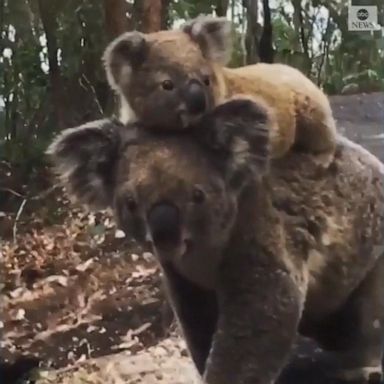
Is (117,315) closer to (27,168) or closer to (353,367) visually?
(27,168)

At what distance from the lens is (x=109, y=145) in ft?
4.49

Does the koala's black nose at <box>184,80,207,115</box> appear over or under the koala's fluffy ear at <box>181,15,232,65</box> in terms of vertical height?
under

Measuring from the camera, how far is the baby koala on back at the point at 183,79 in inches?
54.9

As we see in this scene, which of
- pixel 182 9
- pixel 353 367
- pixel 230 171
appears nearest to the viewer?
pixel 230 171

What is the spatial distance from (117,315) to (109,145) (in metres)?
0.36

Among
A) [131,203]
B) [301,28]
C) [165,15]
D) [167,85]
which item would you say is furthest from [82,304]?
[301,28]

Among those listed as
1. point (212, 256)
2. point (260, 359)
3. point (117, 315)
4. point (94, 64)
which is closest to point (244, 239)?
point (212, 256)

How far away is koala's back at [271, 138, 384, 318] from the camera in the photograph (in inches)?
59.1

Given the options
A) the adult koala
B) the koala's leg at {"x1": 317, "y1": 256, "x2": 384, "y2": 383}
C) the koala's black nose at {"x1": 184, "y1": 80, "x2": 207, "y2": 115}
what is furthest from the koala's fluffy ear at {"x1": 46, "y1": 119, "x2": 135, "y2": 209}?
the koala's leg at {"x1": 317, "y1": 256, "x2": 384, "y2": 383}

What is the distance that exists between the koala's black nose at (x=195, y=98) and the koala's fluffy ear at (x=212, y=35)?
8 centimetres

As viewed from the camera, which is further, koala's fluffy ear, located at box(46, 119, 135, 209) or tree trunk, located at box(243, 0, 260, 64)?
tree trunk, located at box(243, 0, 260, 64)

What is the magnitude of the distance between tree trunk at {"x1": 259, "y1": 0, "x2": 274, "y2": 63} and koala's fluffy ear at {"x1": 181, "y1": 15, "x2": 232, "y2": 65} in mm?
98

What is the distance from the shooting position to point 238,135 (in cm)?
133

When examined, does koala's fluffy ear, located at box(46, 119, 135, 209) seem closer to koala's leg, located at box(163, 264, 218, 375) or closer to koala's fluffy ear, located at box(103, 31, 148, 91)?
koala's fluffy ear, located at box(103, 31, 148, 91)
